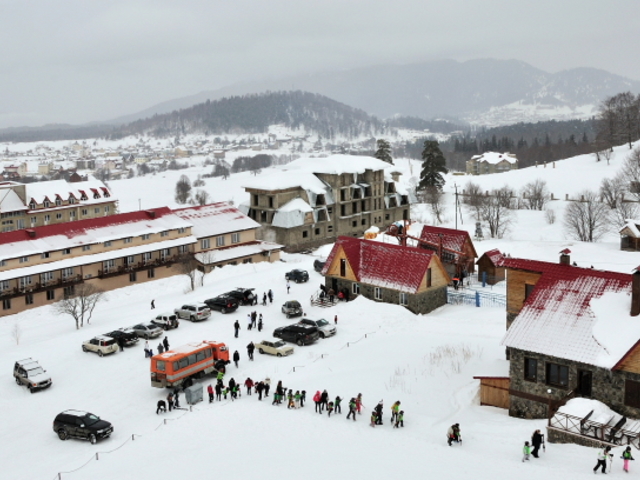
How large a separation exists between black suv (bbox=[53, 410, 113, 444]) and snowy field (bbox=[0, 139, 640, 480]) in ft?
1.54

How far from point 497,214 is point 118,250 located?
142 feet

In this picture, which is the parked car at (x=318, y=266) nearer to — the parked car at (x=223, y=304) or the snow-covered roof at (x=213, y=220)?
the snow-covered roof at (x=213, y=220)

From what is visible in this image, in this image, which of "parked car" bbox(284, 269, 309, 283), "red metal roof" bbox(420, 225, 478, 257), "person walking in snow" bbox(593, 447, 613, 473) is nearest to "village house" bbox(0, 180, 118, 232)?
"parked car" bbox(284, 269, 309, 283)

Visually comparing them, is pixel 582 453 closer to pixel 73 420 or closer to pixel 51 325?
pixel 73 420

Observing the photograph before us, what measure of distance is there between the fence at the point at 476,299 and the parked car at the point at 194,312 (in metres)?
18.0

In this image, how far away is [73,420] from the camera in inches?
1162

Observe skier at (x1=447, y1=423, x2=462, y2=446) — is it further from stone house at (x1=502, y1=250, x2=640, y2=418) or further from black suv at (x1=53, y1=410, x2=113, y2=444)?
black suv at (x1=53, y1=410, x2=113, y2=444)

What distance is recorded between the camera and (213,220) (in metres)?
71.1

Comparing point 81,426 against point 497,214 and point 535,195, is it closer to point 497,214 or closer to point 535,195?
point 497,214

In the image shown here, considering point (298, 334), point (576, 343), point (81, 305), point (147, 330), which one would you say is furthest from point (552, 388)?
point (81, 305)

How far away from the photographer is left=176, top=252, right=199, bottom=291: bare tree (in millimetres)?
58197

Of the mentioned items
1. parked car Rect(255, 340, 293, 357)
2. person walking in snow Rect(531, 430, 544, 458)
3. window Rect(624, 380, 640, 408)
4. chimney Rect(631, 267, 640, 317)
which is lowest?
parked car Rect(255, 340, 293, 357)

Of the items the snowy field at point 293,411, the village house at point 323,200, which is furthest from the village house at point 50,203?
the snowy field at point 293,411

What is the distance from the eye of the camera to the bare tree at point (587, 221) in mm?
74750
